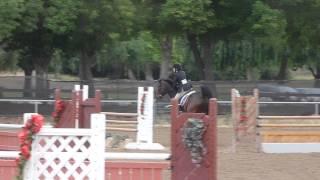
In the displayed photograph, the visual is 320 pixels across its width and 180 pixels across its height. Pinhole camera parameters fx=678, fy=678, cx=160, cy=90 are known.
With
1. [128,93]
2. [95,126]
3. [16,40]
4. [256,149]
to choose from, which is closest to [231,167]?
[256,149]

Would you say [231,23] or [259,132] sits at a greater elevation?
[231,23]

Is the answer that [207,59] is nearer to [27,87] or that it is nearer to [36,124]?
[27,87]

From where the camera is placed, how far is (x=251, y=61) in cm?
5091

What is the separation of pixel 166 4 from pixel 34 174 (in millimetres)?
21434

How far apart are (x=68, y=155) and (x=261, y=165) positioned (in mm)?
6297

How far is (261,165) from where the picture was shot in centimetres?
1259

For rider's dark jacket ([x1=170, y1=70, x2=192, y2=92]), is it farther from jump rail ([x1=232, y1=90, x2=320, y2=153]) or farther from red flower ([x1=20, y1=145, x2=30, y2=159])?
red flower ([x1=20, y1=145, x2=30, y2=159])

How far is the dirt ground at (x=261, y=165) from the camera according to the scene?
11.2m

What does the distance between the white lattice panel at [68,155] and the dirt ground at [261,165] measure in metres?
4.10

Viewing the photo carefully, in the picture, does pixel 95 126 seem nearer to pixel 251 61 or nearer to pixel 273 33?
pixel 273 33

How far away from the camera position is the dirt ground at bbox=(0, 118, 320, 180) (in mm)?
11180

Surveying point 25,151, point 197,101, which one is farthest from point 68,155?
point 197,101

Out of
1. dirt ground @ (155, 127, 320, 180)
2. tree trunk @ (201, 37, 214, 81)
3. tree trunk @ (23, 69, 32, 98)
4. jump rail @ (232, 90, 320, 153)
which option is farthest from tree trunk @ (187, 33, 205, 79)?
jump rail @ (232, 90, 320, 153)

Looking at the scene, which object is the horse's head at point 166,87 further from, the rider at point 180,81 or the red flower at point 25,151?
the red flower at point 25,151
